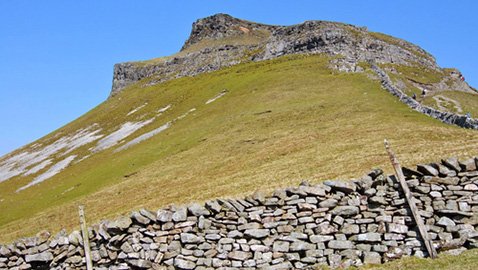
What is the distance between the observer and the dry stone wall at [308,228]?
1830cm

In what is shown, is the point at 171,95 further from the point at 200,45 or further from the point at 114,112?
the point at 200,45

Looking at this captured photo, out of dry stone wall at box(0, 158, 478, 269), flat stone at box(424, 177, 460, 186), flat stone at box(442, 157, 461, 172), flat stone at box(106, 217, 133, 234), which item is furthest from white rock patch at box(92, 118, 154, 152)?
flat stone at box(442, 157, 461, 172)

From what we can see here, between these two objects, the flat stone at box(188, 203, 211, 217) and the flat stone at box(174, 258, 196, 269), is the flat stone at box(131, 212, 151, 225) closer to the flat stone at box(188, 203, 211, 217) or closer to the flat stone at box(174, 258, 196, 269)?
the flat stone at box(188, 203, 211, 217)

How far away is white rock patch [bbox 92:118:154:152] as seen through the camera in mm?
80000

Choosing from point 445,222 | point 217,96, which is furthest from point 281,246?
point 217,96

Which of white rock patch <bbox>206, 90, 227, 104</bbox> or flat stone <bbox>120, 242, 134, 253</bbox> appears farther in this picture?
white rock patch <bbox>206, 90, 227, 104</bbox>

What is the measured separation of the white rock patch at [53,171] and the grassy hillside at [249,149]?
2376mm

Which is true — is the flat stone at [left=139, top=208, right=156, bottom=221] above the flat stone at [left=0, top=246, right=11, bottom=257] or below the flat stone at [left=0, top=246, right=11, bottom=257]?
above

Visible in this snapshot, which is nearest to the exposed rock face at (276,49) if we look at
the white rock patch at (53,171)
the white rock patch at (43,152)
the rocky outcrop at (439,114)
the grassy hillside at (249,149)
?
the grassy hillside at (249,149)

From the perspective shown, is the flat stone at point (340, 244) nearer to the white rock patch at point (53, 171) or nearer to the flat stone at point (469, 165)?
the flat stone at point (469, 165)

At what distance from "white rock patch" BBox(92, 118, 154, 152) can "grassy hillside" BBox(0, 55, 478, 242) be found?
3.16 m

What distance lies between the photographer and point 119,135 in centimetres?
8438

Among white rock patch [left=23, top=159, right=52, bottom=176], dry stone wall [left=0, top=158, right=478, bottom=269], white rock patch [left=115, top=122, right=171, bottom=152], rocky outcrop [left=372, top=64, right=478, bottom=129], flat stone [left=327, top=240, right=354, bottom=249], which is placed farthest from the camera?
white rock patch [left=23, top=159, right=52, bottom=176]

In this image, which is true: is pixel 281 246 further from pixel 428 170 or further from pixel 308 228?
pixel 428 170
